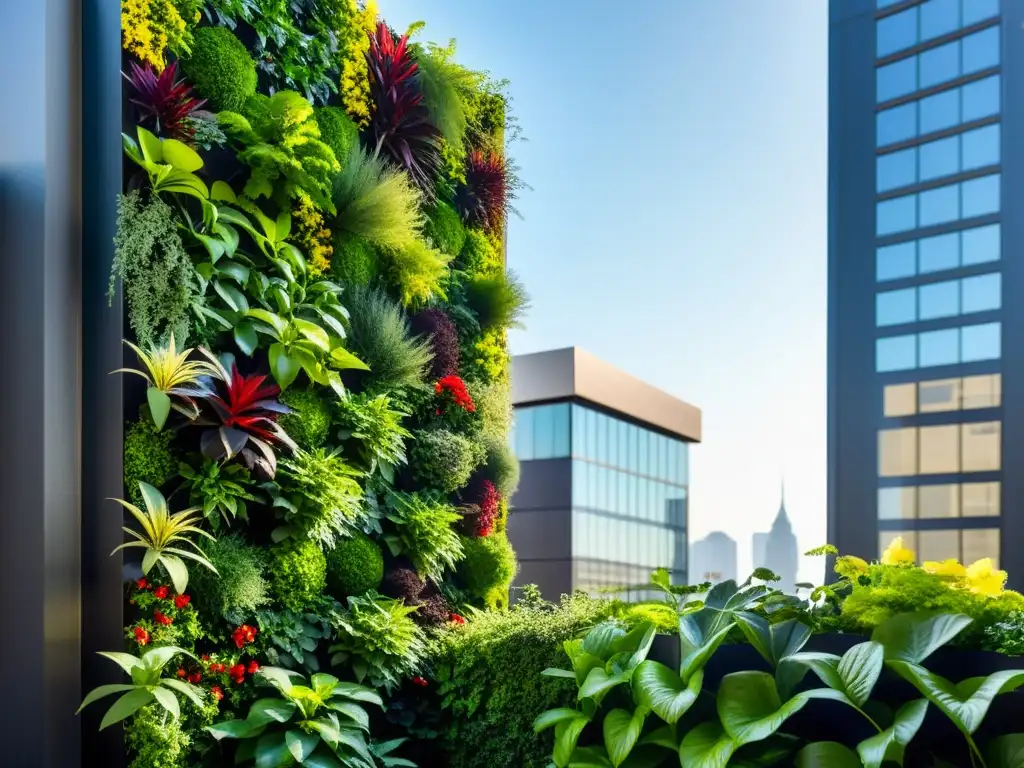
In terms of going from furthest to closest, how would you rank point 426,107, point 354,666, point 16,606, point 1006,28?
point 1006,28, point 426,107, point 354,666, point 16,606

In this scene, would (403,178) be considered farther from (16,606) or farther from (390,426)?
(16,606)

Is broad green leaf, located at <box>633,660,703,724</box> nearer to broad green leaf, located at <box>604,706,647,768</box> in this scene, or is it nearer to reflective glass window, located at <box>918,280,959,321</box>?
broad green leaf, located at <box>604,706,647,768</box>

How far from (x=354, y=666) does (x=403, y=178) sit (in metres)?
1.92

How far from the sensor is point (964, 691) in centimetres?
180

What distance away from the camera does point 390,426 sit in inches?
124

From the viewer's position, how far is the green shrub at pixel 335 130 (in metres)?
3.19

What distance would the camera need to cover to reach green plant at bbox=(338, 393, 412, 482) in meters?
3.08

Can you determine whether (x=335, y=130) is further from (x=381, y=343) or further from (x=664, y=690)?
(x=664, y=690)

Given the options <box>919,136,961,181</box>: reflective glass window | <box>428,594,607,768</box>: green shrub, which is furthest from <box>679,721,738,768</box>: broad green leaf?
<box>919,136,961,181</box>: reflective glass window

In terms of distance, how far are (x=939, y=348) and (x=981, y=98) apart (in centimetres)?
292

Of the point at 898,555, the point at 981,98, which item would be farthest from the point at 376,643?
the point at 981,98

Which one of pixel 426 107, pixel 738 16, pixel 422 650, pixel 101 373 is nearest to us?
pixel 101 373

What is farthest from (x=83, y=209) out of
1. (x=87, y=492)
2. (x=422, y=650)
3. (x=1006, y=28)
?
(x=1006, y=28)

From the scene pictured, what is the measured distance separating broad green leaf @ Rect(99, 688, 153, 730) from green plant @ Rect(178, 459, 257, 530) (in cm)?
53
